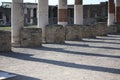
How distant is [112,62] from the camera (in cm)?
1053

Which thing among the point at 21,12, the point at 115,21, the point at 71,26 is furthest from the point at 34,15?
the point at 21,12

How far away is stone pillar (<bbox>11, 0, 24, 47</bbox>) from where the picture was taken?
15.1 metres

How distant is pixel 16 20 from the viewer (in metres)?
15.2

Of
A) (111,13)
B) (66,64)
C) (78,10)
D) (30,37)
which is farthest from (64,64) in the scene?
(111,13)

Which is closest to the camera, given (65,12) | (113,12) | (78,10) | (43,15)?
(43,15)

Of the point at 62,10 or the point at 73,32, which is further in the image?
the point at 62,10

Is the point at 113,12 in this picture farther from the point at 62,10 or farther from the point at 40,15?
the point at 40,15

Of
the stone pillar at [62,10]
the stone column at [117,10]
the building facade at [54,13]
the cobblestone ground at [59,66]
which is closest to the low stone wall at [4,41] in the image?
the cobblestone ground at [59,66]

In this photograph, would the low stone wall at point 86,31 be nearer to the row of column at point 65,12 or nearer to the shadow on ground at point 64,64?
the row of column at point 65,12

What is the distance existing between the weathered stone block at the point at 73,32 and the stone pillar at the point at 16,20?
5.25 meters

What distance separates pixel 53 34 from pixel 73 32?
3.03 meters

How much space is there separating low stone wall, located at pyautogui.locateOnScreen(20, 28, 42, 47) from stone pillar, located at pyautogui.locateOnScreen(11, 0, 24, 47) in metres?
0.24

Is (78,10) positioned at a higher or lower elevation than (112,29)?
higher

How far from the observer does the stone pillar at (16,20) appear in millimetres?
15102
